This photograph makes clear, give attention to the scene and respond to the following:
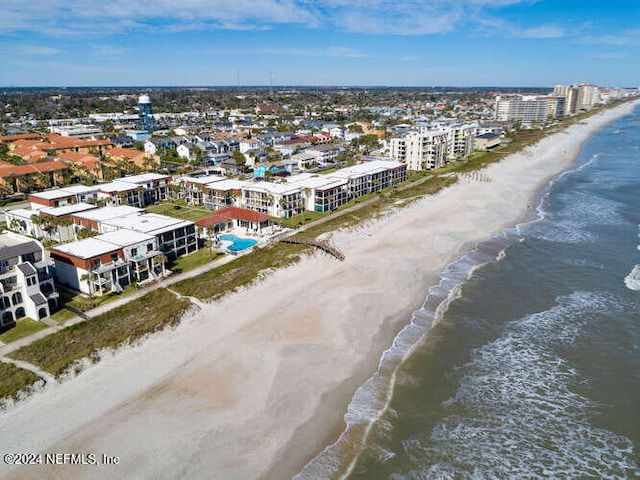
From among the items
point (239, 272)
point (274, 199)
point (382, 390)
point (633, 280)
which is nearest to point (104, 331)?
point (239, 272)

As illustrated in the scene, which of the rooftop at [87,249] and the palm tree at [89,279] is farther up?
the rooftop at [87,249]

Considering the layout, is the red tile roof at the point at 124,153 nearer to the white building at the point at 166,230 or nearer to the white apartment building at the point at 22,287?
the white building at the point at 166,230

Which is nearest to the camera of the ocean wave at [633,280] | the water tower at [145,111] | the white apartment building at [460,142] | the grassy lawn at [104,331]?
the grassy lawn at [104,331]

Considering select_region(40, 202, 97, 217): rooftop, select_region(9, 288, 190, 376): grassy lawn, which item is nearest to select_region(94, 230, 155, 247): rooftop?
select_region(9, 288, 190, 376): grassy lawn

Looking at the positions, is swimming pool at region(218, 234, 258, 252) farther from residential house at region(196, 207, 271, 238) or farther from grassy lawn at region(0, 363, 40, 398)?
grassy lawn at region(0, 363, 40, 398)

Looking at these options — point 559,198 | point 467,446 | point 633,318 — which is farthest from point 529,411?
point 559,198

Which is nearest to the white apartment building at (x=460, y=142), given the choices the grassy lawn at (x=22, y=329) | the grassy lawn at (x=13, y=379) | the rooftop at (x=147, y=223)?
the rooftop at (x=147, y=223)
